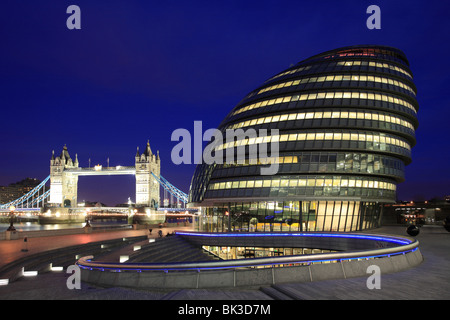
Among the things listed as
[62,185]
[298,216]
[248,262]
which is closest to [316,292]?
[248,262]

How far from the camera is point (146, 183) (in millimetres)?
156500

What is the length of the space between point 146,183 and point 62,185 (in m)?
43.6

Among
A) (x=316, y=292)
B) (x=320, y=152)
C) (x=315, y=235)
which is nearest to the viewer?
(x=316, y=292)

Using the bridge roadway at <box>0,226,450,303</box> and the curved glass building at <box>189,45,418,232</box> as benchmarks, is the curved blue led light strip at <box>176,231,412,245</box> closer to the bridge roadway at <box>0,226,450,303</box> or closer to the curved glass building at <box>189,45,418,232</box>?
the curved glass building at <box>189,45,418,232</box>

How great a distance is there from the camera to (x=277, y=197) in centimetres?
4825

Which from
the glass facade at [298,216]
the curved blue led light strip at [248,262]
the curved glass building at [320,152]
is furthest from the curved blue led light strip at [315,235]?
the curved blue led light strip at [248,262]

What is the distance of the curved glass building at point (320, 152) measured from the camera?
161ft

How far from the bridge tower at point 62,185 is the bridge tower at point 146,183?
3687cm

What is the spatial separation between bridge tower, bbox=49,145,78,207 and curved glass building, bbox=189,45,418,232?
129m

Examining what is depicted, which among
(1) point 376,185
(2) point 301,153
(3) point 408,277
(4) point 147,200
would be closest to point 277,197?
(2) point 301,153

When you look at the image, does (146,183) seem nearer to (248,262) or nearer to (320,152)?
(320,152)

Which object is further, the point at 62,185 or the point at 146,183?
the point at 62,185

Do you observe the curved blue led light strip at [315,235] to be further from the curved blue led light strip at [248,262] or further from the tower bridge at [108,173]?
the tower bridge at [108,173]
